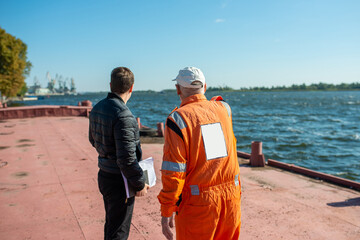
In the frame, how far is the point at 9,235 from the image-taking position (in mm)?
3529

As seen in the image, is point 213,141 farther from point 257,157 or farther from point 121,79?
point 257,157

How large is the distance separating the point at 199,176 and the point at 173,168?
0.65ft

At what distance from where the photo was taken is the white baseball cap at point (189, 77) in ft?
7.16

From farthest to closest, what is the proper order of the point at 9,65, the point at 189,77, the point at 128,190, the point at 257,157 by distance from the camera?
the point at 9,65 → the point at 257,157 → the point at 128,190 → the point at 189,77

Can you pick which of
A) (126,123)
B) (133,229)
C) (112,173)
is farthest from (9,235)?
(126,123)

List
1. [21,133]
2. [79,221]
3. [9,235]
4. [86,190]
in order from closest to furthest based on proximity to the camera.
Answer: [9,235]
[79,221]
[86,190]
[21,133]

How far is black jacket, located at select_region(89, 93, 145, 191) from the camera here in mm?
2281

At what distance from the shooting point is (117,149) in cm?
229

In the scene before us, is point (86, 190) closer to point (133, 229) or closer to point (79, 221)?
point (79, 221)

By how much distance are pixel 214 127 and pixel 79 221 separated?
2.78m

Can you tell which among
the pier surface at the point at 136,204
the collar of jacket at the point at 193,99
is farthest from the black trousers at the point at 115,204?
the pier surface at the point at 136,204

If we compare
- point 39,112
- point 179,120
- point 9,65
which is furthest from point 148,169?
point 9,65

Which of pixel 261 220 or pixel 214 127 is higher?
pixel 214 127

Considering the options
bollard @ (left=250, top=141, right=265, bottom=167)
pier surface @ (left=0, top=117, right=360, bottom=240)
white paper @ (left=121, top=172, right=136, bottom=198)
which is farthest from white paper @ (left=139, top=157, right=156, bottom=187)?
bollard @ (left=250, top=141, right=265, bottom=167)
